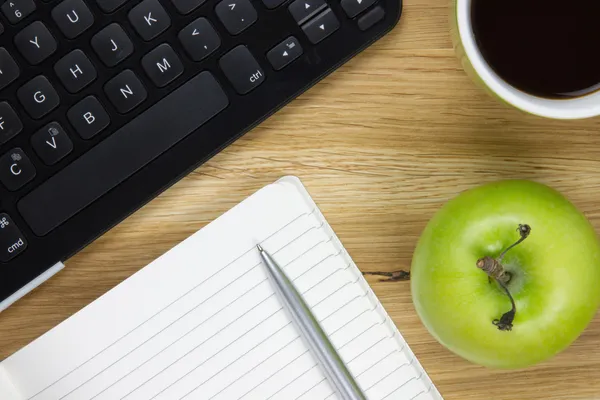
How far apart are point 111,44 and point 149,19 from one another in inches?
1.1

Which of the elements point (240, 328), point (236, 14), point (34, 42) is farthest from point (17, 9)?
point (240, 328)

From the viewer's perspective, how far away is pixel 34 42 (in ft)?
1.37

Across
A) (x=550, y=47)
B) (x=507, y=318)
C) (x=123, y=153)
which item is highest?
(x=123, y=153)

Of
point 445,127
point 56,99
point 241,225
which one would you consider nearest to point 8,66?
point 56,99

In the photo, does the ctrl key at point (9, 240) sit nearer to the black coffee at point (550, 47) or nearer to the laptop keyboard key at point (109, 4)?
the laptop keyboard key at point (109, 4)

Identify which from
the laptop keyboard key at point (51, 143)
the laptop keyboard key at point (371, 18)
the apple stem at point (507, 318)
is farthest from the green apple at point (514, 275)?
the laptop keyboard key at point (51, 143)

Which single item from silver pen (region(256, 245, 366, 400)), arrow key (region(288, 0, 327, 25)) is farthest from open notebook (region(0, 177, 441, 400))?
arrow key (region(288, 0, 327, 25))

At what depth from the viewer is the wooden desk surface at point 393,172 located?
0.47 metres

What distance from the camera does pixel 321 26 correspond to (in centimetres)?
44

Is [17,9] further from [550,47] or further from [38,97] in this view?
[550,47]

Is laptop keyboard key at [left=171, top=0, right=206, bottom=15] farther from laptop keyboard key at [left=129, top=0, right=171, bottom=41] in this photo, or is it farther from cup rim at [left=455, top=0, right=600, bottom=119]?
cup rim at [left=455, top=0, right=600, bottom=119]

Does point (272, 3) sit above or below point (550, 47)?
above

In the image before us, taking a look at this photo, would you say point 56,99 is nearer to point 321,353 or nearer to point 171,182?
point 171,182

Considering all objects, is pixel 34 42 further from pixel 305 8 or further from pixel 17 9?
pixel 305 8
